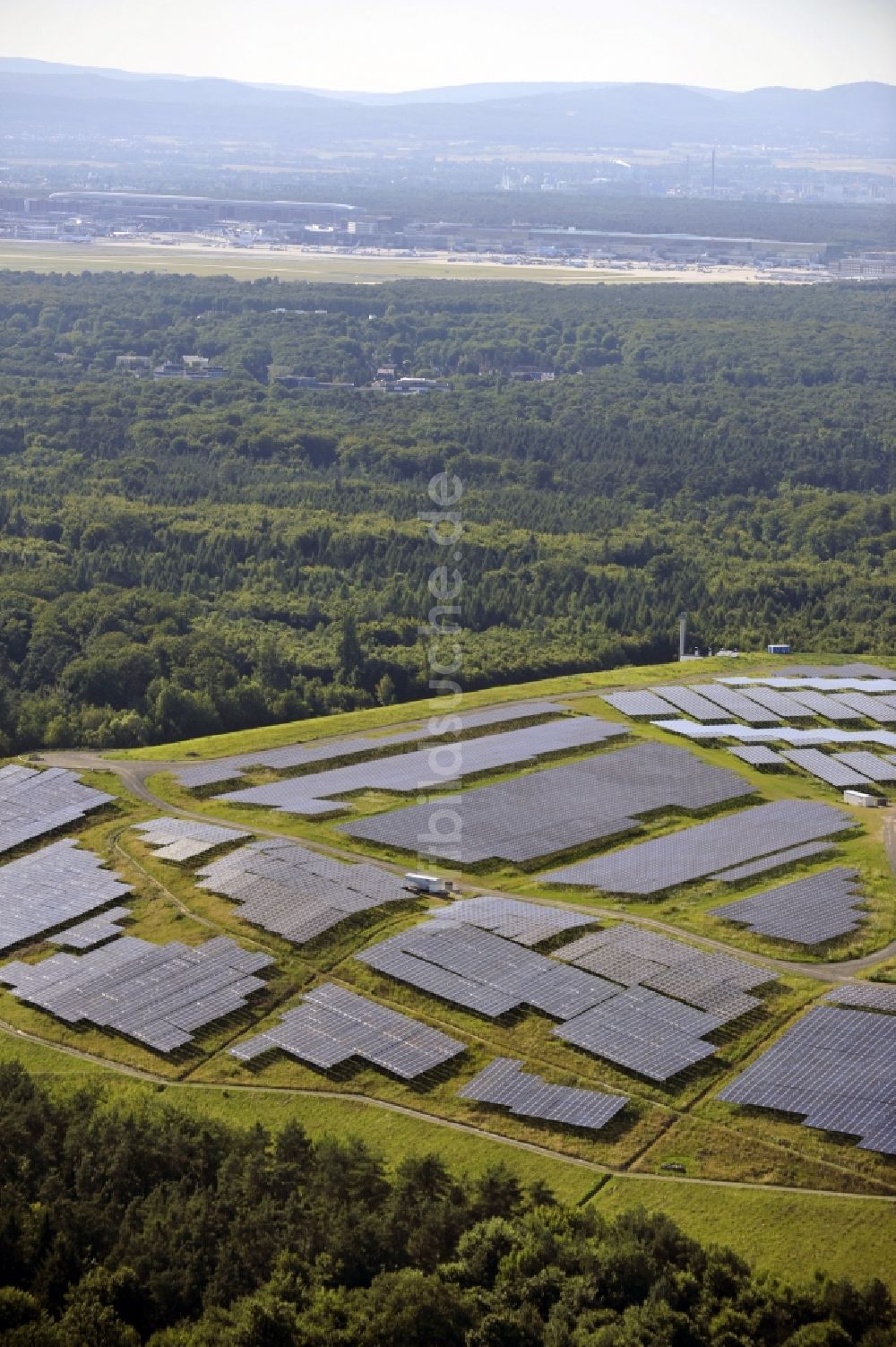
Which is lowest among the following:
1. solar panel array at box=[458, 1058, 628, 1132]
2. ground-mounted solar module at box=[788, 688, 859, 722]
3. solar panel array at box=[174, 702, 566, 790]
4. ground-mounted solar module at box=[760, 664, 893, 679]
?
solar panel array at box=[458, 1058, 628, 1132]

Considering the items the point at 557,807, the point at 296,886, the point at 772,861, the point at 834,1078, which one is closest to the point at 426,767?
the point at 557,807

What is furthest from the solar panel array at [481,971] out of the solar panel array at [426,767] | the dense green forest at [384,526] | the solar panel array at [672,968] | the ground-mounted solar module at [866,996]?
the dense green forest at [384,526]

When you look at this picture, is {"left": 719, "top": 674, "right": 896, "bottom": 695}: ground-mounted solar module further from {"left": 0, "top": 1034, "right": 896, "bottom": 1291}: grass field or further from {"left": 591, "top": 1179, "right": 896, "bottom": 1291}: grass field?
{"left": 591, "top": 1179, "right": 896, "bottom": 1291}: grass field

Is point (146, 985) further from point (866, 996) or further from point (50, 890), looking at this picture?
point (866, 996)

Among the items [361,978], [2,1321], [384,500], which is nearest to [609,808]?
[361,978]

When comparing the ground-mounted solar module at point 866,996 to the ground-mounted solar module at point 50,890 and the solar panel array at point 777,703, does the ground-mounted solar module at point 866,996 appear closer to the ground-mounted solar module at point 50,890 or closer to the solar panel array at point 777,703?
the ground-mounted solar module at point 50,890

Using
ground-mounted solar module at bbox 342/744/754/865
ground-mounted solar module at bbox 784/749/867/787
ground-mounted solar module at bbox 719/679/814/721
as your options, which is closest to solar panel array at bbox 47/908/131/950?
ground-mounted solar module at bbox 342/744/754/865
